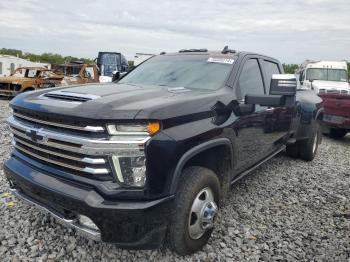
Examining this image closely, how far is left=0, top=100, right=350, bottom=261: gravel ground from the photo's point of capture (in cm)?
294

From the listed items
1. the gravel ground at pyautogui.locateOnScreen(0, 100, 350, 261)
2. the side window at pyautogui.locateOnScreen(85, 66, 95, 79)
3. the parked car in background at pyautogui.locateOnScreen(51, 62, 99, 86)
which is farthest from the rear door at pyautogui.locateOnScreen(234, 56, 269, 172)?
the side window at pyautogui.locateOnScreen(85, 66, 95, 79)

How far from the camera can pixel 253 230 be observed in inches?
138

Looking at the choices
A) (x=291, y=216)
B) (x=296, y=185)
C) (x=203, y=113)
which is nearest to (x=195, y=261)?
(x=203, y=113)

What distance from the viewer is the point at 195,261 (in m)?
2.89

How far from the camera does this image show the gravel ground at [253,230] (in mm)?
2943

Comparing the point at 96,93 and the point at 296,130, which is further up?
the point at 96,93

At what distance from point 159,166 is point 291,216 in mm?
2245

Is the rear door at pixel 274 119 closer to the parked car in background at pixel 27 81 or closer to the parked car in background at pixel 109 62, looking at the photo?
the parked car in background at pixel 27 81

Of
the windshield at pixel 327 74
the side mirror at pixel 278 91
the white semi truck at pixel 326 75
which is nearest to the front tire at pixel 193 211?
the side mirror at pixel 278 91

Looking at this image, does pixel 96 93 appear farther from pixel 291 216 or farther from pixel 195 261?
pixel 291 216

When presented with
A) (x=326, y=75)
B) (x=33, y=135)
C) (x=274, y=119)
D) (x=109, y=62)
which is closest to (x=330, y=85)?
(x=326, y=75)

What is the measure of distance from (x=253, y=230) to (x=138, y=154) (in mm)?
1835

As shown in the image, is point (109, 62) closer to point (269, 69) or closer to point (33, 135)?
point (269, 69)

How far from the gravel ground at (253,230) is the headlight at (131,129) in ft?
3.98
